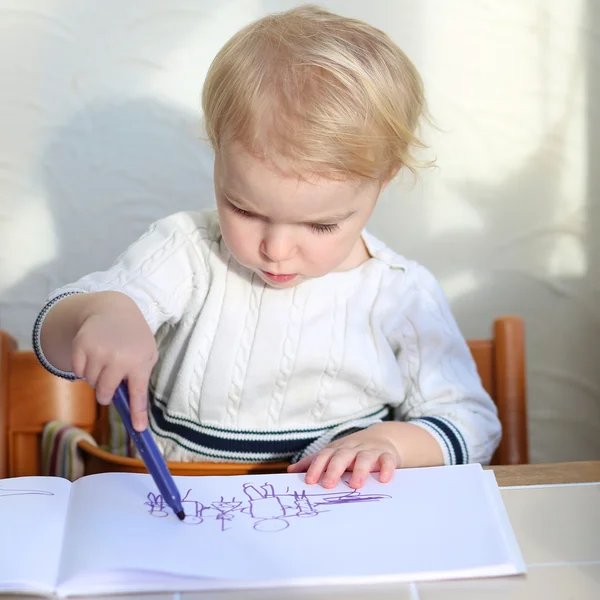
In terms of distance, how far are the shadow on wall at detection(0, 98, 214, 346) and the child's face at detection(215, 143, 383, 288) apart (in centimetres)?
50

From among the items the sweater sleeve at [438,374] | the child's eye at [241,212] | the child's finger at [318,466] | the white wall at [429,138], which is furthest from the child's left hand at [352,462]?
the white wall at [429,138]

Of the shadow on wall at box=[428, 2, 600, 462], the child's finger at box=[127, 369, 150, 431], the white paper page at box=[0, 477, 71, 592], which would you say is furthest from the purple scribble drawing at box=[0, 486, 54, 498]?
the shadow on wall at box=[428, 2, 600, 462]

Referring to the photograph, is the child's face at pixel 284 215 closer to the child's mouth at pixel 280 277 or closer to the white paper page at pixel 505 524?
the child's mouth at pixel 280 277

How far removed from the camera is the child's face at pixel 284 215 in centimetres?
75

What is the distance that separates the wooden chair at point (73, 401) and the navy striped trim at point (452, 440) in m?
0.19

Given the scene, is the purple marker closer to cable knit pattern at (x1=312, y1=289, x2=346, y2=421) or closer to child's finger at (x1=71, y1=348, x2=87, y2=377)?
child's finger at (x1=71, y1=348, x2=87, y2=377)

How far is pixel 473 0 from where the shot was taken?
1274mm

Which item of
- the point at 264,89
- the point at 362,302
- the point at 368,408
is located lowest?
the point at 368,408

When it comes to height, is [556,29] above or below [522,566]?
above

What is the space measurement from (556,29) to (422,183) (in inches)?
12.0

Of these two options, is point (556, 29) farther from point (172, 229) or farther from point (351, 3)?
point (172, 229)

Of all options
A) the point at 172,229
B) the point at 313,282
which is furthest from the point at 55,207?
the point at 313,282

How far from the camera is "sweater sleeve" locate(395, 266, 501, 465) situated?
0.90m

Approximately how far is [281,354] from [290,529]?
1.11ft
